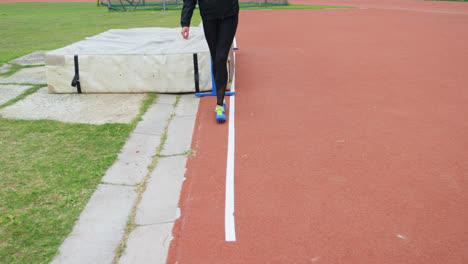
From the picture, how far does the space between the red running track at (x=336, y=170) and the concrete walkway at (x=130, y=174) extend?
15cm

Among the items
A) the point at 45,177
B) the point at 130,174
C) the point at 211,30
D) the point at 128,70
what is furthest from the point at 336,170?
the point at 128,70

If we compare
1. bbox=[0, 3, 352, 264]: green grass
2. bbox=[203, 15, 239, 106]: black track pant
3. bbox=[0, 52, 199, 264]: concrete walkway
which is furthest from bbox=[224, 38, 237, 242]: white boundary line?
bbox=[0, 3, 352, 264]: green grass

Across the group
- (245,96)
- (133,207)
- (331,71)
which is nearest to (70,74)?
(245,96)

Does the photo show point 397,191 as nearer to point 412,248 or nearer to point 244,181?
point 412,248

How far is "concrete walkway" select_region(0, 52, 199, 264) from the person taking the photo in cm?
255

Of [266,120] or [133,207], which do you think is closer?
[133,207]

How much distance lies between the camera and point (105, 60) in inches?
222

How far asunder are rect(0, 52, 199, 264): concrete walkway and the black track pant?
65 cm

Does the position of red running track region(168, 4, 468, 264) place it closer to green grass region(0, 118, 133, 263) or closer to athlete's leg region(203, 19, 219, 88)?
green grass region(0, 118, 133, 263)

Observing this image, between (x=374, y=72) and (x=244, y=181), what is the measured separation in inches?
184

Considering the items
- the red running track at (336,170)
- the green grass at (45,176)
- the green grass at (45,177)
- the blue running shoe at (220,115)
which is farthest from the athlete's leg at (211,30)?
the green grass at (45,177)

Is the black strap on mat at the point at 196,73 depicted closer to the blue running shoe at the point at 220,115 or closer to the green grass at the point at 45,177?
the blue running shoe at the point at 220,115

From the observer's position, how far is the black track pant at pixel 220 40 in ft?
Result: 14.9

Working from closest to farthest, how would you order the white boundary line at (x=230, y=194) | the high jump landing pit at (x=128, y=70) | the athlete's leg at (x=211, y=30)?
1. the white boundary line at (x=230, y=194)
2. the athlete's leg at (x=211, y=30)
3. the high jump landing pit at (x=128, y=70)
